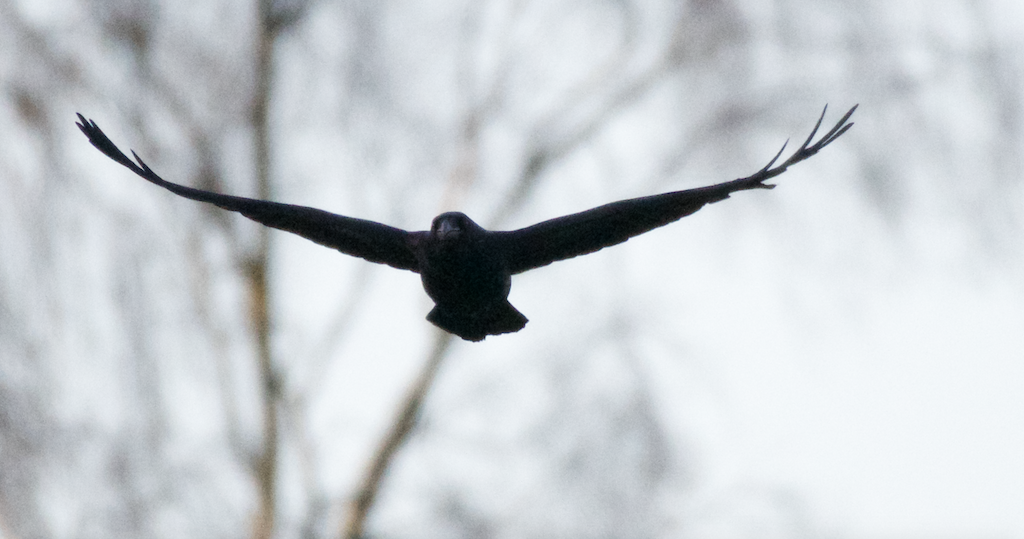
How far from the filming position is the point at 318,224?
193cm

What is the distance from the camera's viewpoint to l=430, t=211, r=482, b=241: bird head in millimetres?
1827

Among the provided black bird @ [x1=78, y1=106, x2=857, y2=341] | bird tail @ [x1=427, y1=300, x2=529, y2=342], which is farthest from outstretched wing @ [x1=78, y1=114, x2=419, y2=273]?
bird tail @ [x1=427, y1=300, x2=529, y2=342]

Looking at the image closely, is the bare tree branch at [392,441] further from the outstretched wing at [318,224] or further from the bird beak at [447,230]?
the bird beak at [447,230]

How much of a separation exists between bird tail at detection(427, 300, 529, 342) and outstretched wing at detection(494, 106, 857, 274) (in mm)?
108

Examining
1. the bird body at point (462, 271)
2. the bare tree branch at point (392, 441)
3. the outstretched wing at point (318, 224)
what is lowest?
the bird body at point (462, 271)

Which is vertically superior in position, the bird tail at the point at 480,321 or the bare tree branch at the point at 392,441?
the bare tree branch at the point at 392,441

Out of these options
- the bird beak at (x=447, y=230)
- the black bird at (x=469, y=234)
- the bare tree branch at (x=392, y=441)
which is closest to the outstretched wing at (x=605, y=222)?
the black bird at (x=469, y=234)

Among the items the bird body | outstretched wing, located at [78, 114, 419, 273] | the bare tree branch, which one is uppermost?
the bare tree branch

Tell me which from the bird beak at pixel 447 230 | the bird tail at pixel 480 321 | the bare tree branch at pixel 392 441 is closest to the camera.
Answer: the bird beak at pixel 447 230

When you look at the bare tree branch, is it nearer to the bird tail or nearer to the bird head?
the bird tail

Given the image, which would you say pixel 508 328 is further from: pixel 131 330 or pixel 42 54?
pixel 42 54

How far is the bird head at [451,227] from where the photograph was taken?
5.99 feet

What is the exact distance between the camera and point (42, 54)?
209 inches

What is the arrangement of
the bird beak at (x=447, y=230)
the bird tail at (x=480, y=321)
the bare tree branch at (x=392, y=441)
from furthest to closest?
the bare tree branch at (x=392, y=441) < the bird tail at (x=480, y=321) < the bird beak at (x=447, y=230)
